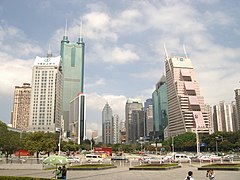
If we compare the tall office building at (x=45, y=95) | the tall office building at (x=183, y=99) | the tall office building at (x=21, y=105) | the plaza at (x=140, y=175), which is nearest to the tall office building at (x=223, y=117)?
the tall office building at (x=183, y=99)

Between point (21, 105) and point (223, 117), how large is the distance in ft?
466

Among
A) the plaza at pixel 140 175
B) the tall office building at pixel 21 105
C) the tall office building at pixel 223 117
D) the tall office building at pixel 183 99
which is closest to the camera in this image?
the plaza at pixel 140 175

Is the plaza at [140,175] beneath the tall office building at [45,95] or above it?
beneath

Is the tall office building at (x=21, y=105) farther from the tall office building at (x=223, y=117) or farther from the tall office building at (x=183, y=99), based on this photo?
the tall office building at (x=223, y=117)

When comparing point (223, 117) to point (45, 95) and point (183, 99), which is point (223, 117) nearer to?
point (183, 99)

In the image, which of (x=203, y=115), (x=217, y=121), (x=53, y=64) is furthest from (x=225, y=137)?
(x=53, y=64)

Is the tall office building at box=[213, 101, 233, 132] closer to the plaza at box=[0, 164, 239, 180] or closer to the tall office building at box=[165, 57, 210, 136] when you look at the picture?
the tall office building at box=[165, 57, 210, 136]

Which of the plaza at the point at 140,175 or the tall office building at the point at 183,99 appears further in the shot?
the tall office building at the point at 183,99

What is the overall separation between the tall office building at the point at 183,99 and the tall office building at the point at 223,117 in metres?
18.5

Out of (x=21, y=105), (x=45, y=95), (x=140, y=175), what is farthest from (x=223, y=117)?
(x=140, y=175)

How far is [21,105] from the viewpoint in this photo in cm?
19400

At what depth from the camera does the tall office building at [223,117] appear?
18300cm

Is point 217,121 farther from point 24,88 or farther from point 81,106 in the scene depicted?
point 24,88

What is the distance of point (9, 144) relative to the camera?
Answer: 6022 cm
